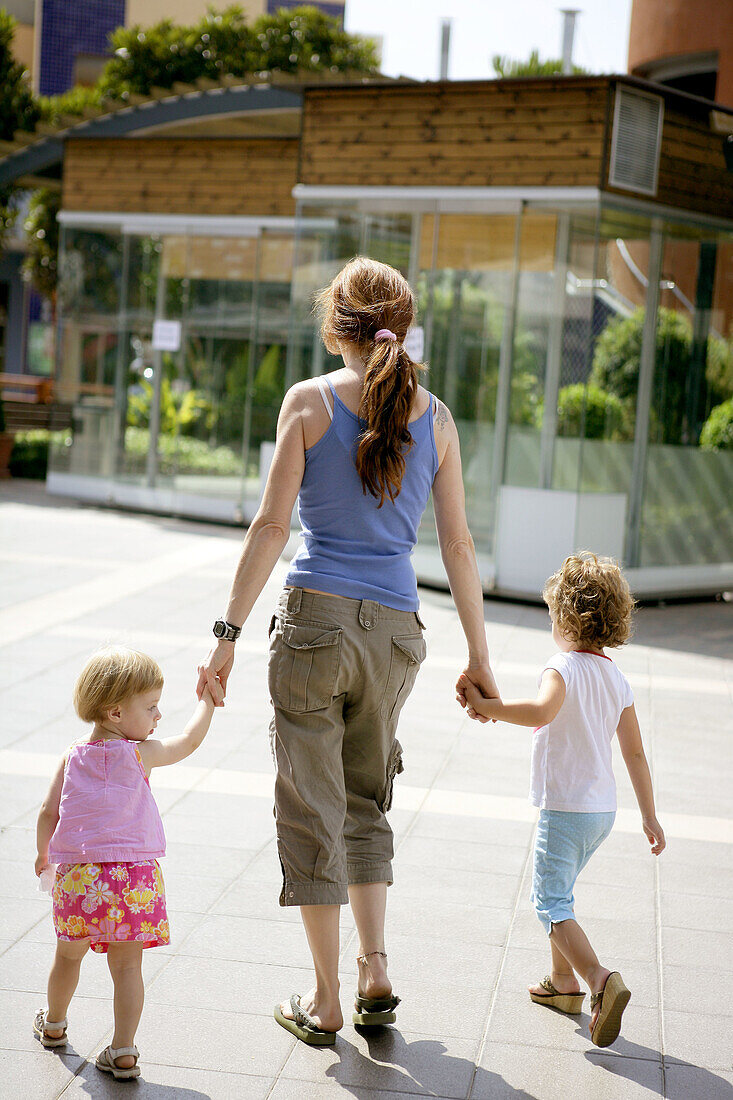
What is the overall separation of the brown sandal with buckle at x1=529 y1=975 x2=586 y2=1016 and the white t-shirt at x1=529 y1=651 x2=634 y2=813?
51 cm

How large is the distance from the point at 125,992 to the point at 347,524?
117 cm

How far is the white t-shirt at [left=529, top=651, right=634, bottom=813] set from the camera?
319cm

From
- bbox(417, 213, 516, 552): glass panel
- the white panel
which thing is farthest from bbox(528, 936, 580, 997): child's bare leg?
bbox(417, 213, 516, 552): glass panel

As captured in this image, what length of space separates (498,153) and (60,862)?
878cm

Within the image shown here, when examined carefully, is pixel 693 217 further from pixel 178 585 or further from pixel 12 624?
pixel 12 624

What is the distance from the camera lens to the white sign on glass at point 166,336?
613 inches

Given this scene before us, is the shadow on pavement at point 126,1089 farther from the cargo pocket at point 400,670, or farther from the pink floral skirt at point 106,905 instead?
the cargo pocket at point 400,670

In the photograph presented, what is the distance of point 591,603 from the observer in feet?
10.6

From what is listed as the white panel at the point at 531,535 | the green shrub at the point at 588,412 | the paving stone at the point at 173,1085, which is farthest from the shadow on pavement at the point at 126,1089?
the green shrub at the point at 588,412

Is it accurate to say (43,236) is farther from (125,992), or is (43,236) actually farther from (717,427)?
(125,992)

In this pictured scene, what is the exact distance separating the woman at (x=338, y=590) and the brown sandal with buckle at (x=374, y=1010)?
1 centimetres

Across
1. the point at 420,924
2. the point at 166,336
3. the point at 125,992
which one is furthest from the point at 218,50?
the point at 125,992

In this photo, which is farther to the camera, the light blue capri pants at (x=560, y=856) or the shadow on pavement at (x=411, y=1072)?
the light blue capri pants at (x=560, y=856)

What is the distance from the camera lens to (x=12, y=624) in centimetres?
826
